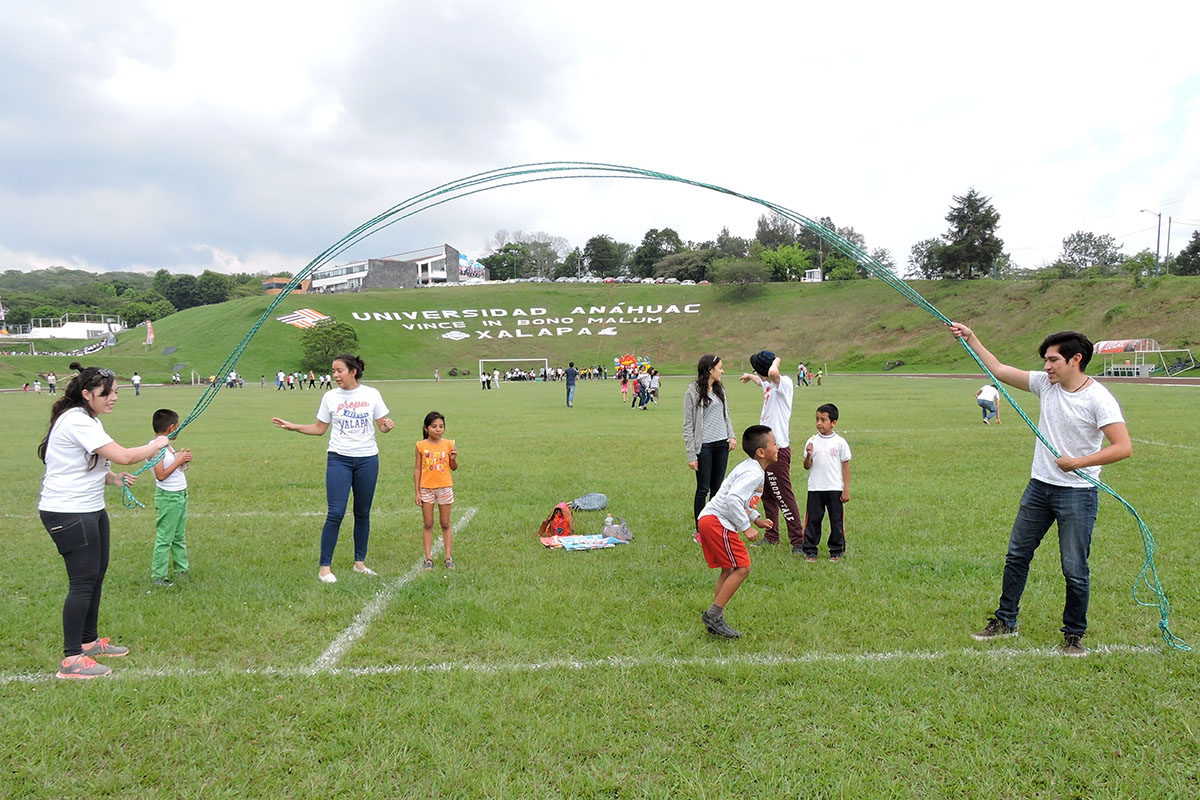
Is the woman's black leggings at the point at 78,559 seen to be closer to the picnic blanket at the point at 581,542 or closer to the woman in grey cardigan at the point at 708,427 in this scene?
the picnic blanket at the point at 581,542

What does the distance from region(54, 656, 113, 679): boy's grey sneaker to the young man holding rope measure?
5.95m

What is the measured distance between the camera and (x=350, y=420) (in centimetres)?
634

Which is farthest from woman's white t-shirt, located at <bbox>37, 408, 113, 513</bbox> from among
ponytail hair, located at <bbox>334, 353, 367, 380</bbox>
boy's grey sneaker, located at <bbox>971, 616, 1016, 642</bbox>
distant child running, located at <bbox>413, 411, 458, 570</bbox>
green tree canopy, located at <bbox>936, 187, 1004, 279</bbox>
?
green tree canopy, located at <bbox>936, 187, 1004, 279</bbox>

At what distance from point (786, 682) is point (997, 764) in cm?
119

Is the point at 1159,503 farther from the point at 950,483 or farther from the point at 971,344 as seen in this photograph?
the point at 971,344

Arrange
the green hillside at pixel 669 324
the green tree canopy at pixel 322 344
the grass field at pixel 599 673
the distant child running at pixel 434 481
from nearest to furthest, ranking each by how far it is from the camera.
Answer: the grass field at pixel 599 673 → the distant child running at pixel 434 481 → the green hillside at pixel 669 324 → the green tree canopy at pixel 322 344

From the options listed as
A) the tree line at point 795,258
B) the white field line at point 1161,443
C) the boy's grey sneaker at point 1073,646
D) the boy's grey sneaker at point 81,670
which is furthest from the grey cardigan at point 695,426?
the tree line at point 795,258

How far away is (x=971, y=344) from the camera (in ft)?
16.7

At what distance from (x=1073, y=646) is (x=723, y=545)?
7.95 ft

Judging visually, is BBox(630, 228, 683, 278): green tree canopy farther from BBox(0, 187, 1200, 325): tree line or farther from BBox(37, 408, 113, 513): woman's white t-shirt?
BBox(37, 408, 113, 513): woman's white t-shirt

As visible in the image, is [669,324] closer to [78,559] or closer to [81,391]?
[81,391]

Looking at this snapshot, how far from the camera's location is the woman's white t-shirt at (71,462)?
4.46 metres

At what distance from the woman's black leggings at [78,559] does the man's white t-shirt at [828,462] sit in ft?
19.7

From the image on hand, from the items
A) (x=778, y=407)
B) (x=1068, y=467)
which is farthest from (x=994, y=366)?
(x=778, y=407)
